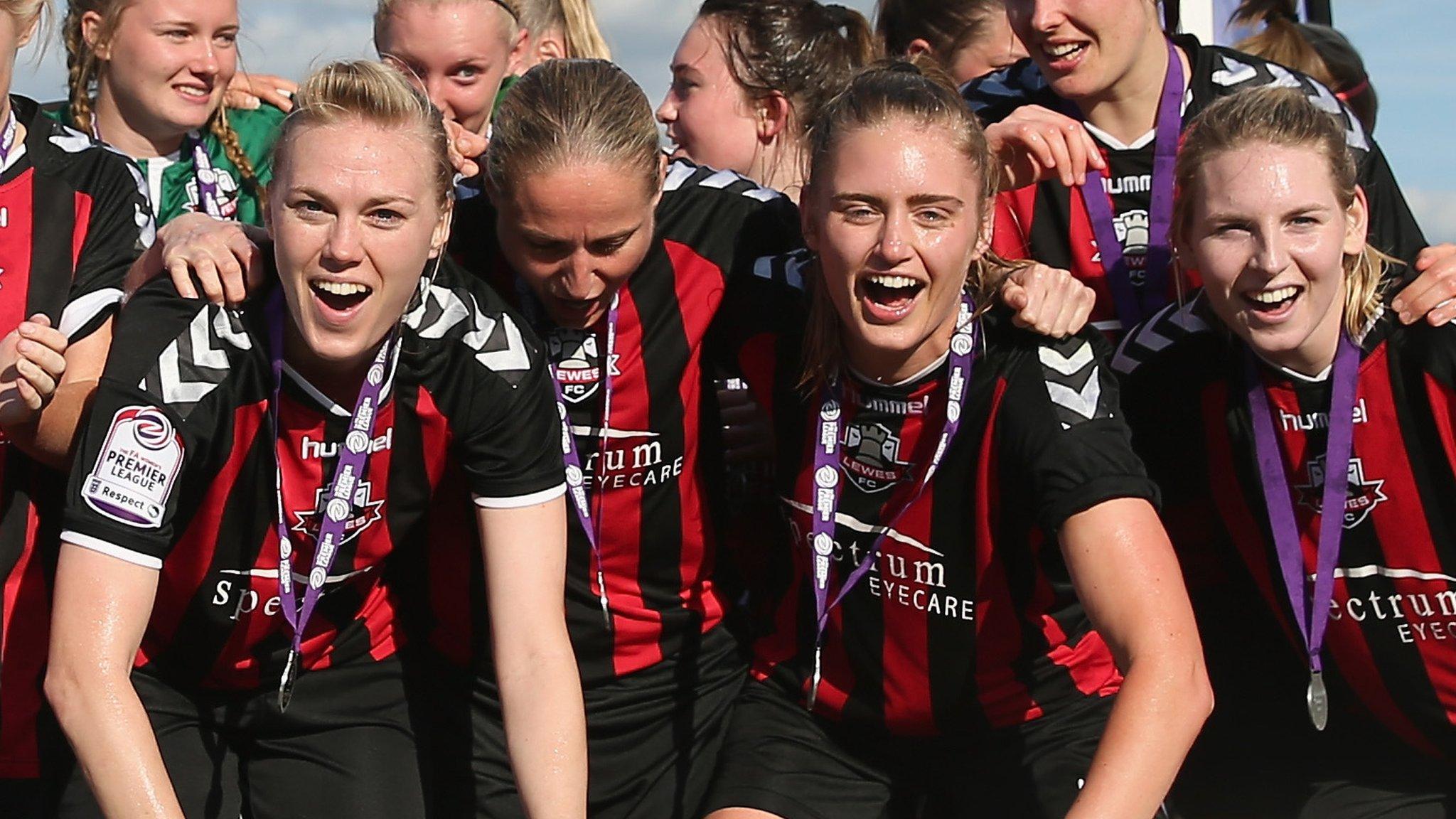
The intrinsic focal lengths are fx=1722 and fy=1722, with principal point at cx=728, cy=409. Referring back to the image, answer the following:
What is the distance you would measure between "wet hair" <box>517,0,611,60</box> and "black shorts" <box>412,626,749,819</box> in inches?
86.9

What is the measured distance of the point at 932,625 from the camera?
3145mm

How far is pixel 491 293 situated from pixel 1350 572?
5.52 ft

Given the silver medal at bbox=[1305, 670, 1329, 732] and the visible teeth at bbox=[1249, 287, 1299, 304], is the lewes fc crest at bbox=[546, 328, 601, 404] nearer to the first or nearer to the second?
the visible teeth at bbox=[1249, 287, 1299, 304]

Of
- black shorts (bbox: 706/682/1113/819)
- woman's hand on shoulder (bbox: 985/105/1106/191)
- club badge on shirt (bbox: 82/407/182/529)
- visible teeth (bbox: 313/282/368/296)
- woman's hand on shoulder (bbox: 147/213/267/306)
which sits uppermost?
woman's hand on shoulder (bbox: 985/105/1106/191)

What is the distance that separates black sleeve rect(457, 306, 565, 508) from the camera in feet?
9.81

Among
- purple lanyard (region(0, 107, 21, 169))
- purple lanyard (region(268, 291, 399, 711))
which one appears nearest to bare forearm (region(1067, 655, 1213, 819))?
purple lanyard (region(268, 291, 399, 711))

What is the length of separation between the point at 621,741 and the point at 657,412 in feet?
2.19

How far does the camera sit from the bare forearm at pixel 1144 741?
8.86 ft

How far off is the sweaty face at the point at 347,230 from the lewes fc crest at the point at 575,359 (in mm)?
437

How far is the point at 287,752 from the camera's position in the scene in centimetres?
316

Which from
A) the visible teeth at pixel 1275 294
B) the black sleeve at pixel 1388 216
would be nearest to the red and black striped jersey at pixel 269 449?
the visible teeth at pixel 1275 294

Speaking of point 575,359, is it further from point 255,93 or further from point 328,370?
point 255,93

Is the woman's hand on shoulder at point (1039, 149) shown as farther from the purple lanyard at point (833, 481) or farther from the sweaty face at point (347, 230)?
the sweaty face at point (347, 230)

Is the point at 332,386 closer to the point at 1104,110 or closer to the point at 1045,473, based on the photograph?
the point at 1045,473
